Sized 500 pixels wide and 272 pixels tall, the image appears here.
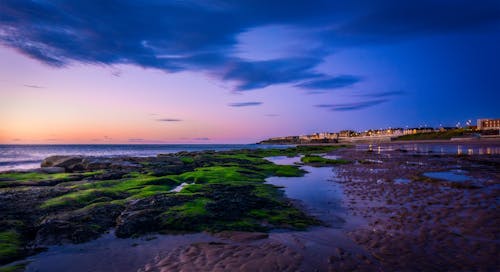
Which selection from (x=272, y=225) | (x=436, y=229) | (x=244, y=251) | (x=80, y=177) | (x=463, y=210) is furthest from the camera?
(x=80, y=177)

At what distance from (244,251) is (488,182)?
17.3m

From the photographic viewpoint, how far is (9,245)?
7.71 m

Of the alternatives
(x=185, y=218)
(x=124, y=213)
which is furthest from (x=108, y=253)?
(x=124, y=213)

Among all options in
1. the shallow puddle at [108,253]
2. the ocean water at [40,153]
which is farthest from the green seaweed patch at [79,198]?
the ocean water at [40,153]

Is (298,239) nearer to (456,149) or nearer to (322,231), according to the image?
A: (322,231)

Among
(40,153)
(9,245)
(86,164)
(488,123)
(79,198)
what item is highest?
(488,123)

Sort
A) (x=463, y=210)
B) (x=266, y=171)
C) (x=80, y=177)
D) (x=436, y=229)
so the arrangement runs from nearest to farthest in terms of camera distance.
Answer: (x=436, y=229)
(x=463, y=210)
(x=80, y=177)
(x=266, y=171)

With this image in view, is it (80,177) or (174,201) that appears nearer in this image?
(174,201)

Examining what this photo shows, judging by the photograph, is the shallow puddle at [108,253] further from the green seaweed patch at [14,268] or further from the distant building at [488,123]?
the distant building at [488,123]

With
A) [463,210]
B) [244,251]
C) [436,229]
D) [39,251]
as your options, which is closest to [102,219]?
[39,251]

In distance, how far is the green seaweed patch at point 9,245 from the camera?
7118 mm

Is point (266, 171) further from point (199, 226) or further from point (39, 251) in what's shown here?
point (39, 251)

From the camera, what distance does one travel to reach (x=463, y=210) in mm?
11195

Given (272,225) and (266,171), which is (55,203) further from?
(266,171)
